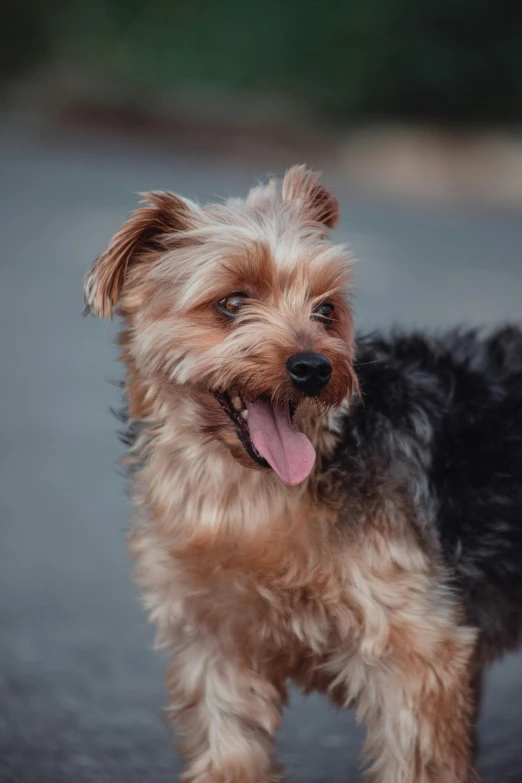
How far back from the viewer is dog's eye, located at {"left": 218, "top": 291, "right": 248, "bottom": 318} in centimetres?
490

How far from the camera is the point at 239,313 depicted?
488cm

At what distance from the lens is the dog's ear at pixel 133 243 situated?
504 cm

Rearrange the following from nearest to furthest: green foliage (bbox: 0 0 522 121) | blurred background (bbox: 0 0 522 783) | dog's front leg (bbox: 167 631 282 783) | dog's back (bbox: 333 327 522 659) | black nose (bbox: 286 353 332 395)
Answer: black nose (bbox: 286 353 332 395)
dog's back (bbox: 333 327 522 659)
dog's front leg (bbox: 167 631 282 783)
blurred background (bbox: 0 0 522 783)
green foliage (bbox: 0 0 522 121)

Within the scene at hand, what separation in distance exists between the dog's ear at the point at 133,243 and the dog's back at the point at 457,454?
101 cm

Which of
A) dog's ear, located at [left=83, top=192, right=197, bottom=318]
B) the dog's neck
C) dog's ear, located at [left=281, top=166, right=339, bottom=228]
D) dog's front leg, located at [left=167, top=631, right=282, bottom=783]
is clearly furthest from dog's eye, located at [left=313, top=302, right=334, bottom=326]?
dog's front leg, located at [left=167, top=631, right=282, bottom=783]

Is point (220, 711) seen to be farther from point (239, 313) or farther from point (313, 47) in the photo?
point (313, 47)

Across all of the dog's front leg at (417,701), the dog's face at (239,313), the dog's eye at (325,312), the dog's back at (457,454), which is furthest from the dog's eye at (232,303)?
the dog's front leg at (417,701)

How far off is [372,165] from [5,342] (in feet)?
31.2

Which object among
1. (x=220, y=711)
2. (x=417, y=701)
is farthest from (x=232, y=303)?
(x=220, y=711)

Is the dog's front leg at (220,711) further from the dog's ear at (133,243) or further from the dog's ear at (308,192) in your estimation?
the dog's ear at (308,192)

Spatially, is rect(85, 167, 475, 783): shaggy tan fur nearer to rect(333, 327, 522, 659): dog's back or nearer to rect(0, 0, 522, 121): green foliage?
rect(333, 327, 522, 659): dog's back

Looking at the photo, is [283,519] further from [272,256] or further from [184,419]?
[272,256]

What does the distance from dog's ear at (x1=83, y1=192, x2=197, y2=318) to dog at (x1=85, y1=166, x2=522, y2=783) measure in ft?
0.03

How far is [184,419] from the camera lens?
5.08m
